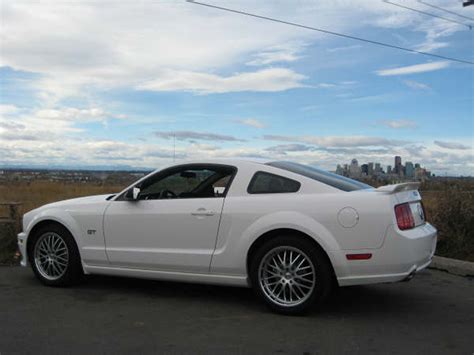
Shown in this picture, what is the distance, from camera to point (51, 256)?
6.20 metres

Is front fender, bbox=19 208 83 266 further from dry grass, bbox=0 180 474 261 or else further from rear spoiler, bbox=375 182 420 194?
dry grass, bbox=0 180 474 261

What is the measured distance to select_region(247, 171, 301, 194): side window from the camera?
529 centimetres

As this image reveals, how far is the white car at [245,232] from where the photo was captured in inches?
193

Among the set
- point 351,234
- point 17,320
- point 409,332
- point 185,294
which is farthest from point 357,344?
point 17,320

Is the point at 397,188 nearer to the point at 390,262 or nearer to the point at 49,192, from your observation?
the point at 390,262

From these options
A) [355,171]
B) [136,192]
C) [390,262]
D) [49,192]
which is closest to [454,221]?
[355,171]

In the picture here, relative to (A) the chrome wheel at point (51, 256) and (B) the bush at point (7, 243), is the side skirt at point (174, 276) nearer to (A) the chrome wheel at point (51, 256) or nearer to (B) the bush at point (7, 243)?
(A) the chrome wheel at point (51, 256)

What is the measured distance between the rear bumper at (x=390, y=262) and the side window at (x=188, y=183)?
5.07ft

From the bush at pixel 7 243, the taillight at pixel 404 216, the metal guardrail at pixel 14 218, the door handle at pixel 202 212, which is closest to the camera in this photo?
the taillight at pixel 404 216

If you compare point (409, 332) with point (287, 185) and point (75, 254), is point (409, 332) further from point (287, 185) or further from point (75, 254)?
point (75, 254)

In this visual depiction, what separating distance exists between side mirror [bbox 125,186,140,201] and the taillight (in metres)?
2.70

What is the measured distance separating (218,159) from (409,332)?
8.47ft

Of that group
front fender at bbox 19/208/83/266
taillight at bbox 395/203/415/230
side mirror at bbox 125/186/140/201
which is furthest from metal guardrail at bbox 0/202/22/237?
taillight at bbox 395/203/415/230

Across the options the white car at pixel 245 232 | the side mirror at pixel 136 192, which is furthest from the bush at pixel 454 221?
the side mirror at pixel 136 192
